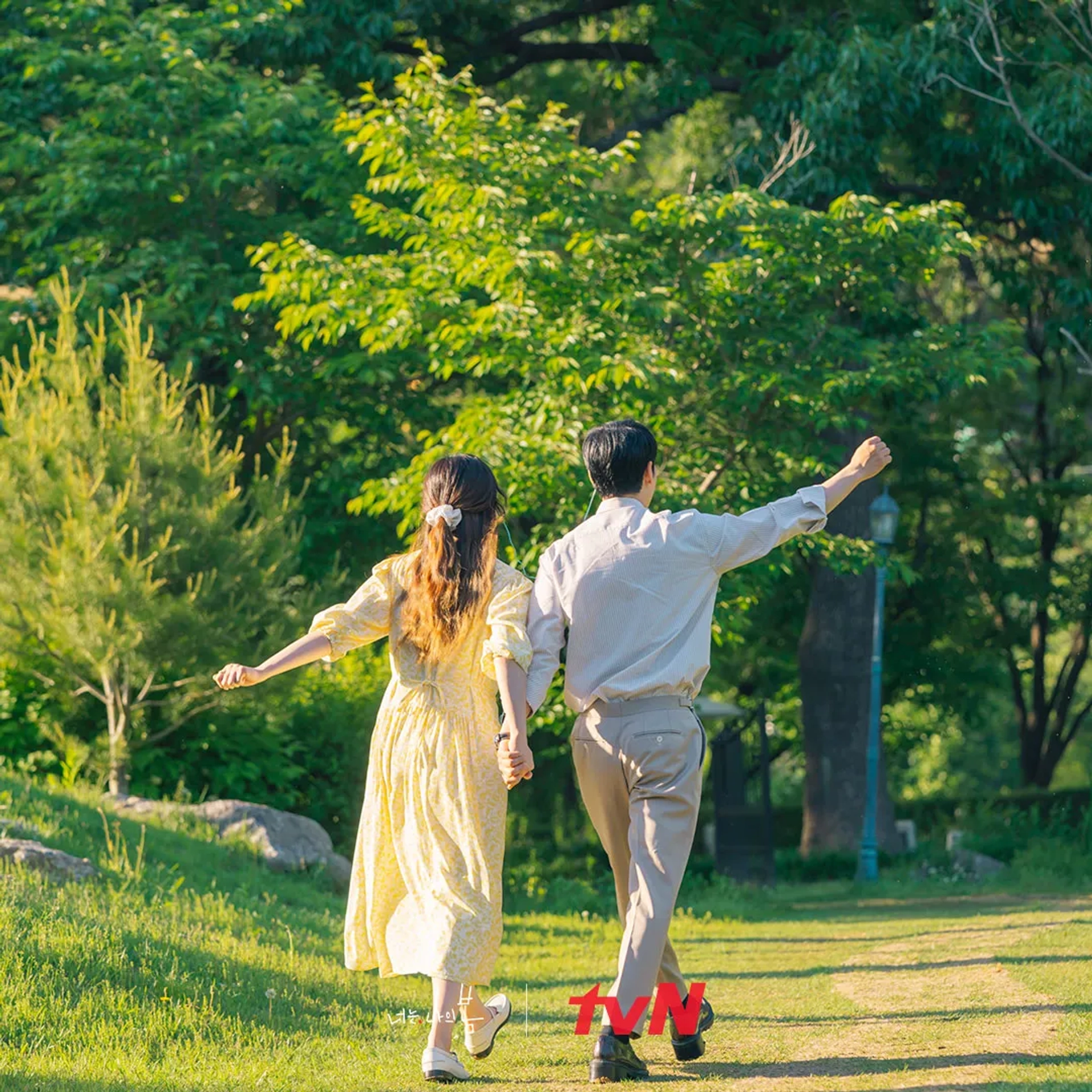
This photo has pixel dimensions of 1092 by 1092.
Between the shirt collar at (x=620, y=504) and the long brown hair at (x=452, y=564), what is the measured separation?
414 millimetres

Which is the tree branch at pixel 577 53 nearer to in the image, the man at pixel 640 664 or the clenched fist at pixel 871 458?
the clenched fist at pixel 871 458

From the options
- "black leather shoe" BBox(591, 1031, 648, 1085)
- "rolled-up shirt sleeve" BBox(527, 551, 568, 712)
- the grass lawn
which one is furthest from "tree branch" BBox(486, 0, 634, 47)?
"black leather shoe" BBox(591, 1031, 648, 1085)

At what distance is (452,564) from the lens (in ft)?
17.6

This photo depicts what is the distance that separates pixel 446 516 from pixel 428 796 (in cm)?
99

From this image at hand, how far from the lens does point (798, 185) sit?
1473 cm

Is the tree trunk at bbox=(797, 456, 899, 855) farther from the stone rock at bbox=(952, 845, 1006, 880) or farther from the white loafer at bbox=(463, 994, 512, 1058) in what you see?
the white loafer at bbox=(463, 994, 512, 1058)

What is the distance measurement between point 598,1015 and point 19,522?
7025mm

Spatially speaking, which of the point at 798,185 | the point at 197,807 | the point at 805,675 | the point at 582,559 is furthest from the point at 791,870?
the point at 582,559

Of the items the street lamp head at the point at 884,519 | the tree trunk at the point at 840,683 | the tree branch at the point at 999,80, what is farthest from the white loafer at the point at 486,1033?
the tree trunk at the point at 840,683

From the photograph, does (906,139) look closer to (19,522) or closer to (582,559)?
(19,522)

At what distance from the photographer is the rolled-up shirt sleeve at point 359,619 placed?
5.39 meters

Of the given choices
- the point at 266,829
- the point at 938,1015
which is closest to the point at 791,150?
the point at 266,829

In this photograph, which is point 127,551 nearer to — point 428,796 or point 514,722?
point 428,796

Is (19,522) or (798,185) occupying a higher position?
(798,185)
